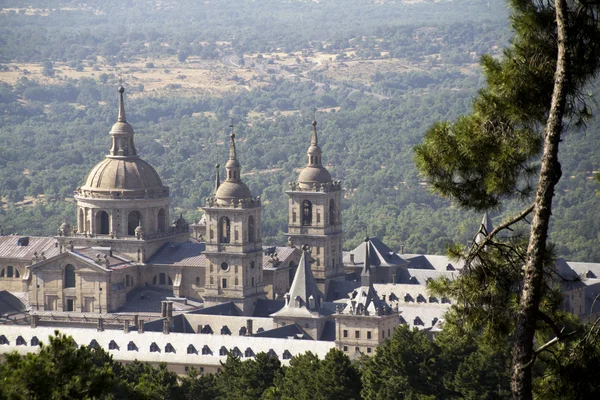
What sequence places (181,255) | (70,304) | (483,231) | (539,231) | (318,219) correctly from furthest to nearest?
1. (318,219)
2. (181,255)
3. (70,304)
4. (483,231)
5. (539,231)

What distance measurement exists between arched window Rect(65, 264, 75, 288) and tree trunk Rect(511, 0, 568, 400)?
Result: 8625cm

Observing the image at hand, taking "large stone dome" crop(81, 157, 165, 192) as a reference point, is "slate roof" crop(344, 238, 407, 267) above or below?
below

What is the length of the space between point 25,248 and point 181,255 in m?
11.5

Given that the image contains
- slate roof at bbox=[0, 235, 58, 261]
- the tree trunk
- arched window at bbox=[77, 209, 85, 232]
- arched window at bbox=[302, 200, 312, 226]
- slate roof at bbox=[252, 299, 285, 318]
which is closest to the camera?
the tree trunk

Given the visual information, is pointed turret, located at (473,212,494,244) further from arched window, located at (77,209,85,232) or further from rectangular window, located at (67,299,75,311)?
arched window, located at (77,209,85,232)

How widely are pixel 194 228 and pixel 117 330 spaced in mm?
30566

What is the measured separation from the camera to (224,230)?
127 metres

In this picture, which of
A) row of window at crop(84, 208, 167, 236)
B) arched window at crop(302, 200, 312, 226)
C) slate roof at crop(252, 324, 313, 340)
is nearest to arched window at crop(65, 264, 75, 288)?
row of window at crop(84, 208, 167, 236)

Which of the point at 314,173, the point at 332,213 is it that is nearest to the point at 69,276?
the point at 314,173

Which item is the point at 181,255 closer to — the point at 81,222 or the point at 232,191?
the point at 232,191

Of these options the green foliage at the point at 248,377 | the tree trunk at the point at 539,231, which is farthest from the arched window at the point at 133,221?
the tree trunk at the point at 539,231

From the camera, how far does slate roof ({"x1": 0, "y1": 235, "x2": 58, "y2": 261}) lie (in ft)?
432

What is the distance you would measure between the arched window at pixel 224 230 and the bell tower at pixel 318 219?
9685mm

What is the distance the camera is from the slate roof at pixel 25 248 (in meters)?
132
